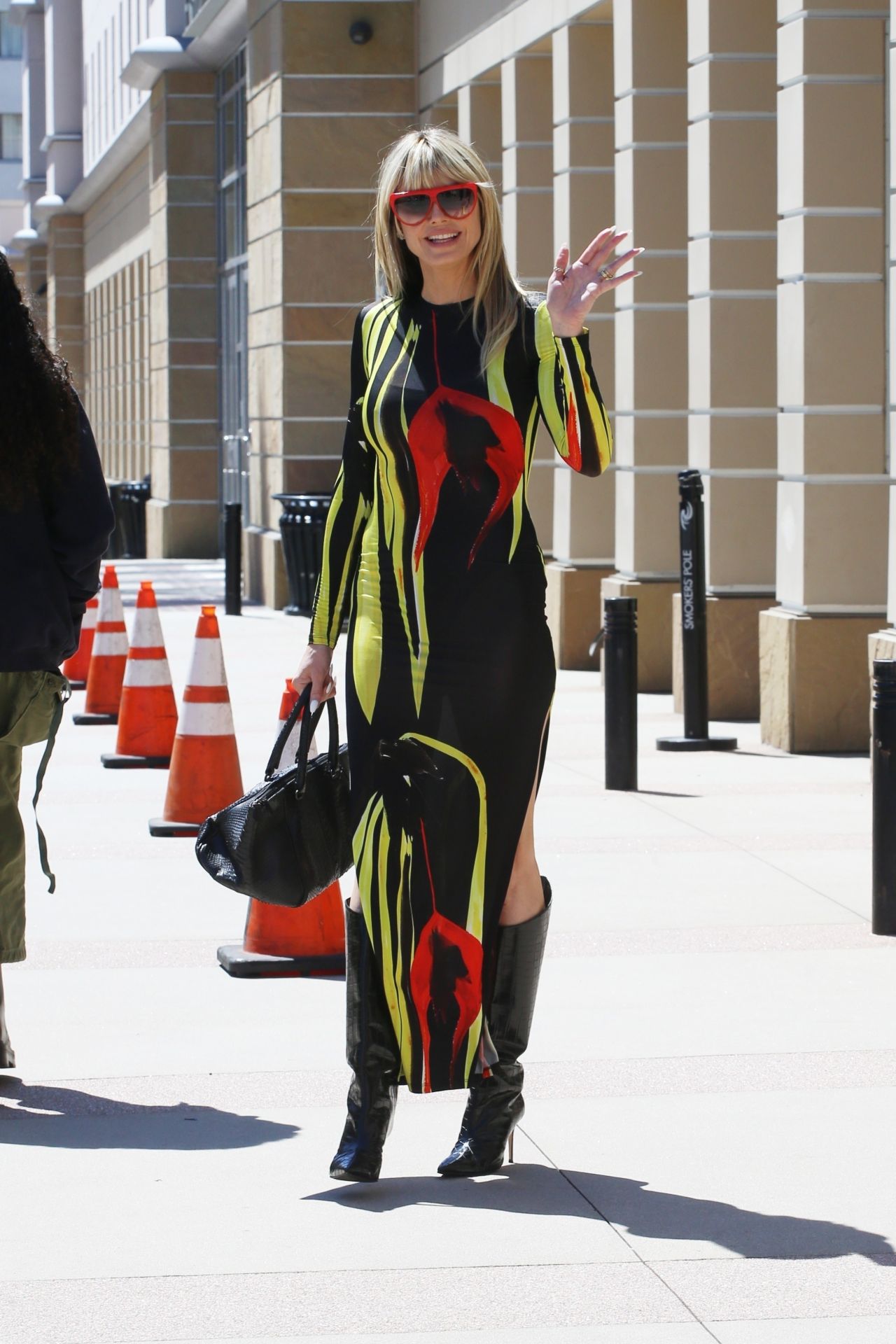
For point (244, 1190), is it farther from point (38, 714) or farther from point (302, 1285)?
point (38, 714)

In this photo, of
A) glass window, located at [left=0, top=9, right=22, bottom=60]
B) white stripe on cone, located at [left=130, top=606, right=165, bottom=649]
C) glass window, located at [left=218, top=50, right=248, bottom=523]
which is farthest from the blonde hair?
glass window, located at [left=0, top=9, right=22, bottom=60]

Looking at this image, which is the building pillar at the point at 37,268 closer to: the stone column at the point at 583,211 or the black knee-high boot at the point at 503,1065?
the stone column at the point at 583,211

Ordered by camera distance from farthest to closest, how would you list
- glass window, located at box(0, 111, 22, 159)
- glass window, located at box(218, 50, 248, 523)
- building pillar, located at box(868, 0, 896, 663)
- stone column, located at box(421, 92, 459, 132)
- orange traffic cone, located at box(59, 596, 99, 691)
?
glass window, located at box(0, 111, 22, 159) → glass window, located at box(218, 50, 248, 523) → stone column, located at box(421, 92, 459, 132) → orange traffic cone, located at box(59, 596, 99, 691) → building pillar, located at box(868, 0, 896, 663)

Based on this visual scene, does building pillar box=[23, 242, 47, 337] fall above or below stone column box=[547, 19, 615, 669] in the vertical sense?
above

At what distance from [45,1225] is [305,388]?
17.8 metres

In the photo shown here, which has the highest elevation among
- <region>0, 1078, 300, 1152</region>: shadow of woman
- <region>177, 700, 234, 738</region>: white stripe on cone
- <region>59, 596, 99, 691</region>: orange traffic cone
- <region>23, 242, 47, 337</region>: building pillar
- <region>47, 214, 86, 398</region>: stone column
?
<region>23, 242, 47, 337</region>: building pillar

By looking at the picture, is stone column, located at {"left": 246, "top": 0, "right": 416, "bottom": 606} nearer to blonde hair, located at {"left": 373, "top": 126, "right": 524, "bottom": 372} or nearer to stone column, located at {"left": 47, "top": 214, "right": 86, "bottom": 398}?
blonde hair, located at {"left": 373, "top": 126, "right": 524, "bottom": 372}

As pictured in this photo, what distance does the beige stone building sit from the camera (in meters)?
11.2

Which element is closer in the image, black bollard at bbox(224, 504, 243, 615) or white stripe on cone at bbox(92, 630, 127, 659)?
white stripe on cone at bbox(92, 630, 127, 659)

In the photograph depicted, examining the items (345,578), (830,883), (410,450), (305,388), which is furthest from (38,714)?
(305,388)

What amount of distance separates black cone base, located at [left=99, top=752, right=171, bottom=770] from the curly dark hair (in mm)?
5852

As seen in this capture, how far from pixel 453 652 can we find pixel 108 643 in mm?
8896

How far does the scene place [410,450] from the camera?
4.46 metres

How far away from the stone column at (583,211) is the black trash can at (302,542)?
14.1ft
